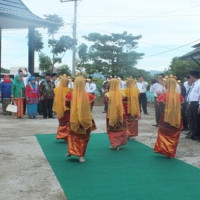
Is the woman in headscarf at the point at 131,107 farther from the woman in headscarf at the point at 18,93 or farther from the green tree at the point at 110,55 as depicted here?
the green tree at the point at 110,55

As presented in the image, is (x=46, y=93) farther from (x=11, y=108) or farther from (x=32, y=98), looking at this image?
(x=11, y=108)

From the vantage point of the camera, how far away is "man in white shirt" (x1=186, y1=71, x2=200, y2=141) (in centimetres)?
891

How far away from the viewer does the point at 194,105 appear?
902 centimetres

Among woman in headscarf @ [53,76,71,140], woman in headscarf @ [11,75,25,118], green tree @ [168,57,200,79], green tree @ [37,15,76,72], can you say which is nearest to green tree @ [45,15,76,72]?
green tree @ [37,15,76,72]

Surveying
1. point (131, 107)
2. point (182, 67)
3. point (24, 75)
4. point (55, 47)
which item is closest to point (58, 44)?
point (55, 47)

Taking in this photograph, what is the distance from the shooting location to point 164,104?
7.19 meters

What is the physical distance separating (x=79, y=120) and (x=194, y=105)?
12.1 feet

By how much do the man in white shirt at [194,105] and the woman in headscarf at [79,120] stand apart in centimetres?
335

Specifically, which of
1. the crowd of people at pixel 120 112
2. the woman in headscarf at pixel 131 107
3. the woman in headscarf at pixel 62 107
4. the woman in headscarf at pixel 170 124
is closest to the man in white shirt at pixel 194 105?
the crowd of people at pixel 120 112

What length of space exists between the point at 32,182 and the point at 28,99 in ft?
28.2

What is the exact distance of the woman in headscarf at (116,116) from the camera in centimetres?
763

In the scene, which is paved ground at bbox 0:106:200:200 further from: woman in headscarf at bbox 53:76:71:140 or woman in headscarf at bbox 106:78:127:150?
woman in headscarf at bbox 106:78:127:150

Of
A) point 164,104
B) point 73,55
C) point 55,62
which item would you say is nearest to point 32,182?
point 164,104

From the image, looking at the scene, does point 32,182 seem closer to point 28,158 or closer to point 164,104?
point 28,158
